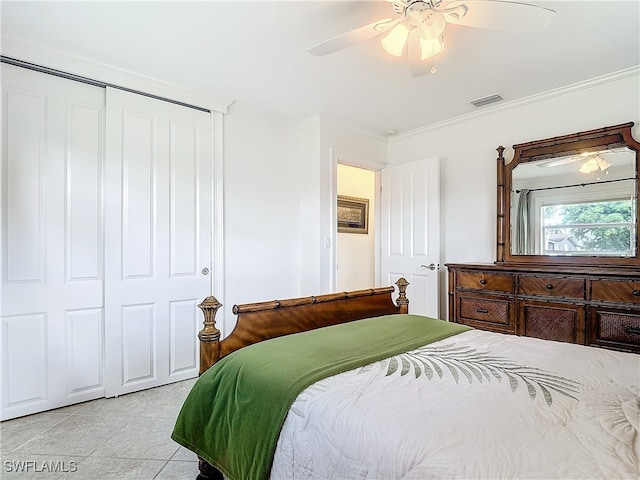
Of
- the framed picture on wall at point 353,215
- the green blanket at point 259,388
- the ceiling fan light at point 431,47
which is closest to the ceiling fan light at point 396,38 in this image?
the ceiling fan light at point 431,47

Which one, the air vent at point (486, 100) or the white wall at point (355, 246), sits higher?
the air vent at point (486, 100)

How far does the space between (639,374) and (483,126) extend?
2.79 metres

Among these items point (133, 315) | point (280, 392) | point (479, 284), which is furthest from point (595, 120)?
point (133, 315)

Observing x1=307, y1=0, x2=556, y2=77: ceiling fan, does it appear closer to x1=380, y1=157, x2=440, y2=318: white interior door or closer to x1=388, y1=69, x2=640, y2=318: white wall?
x1=388, y1=69, x2=640, y2=318: white wall

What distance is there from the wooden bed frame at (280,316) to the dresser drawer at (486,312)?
0.96m

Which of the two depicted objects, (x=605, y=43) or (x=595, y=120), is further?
(x=595, y=120)

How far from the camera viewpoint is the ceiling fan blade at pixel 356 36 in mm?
1786

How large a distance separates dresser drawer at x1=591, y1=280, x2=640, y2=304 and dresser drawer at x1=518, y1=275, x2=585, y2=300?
0.07 meters

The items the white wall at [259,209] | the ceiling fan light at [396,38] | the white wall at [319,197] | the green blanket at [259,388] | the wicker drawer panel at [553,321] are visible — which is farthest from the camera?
the white wall at [319,197]

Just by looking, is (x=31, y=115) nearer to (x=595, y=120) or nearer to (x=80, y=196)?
(x=80, y=196)

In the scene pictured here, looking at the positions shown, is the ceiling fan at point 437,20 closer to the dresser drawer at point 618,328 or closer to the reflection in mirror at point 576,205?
the reflection in mirror at point 576,205

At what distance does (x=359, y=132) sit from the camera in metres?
4.05

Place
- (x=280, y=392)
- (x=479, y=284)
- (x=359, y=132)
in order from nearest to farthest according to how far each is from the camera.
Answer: (x=280, y=392) < (x=479, y=284) < (x=359, y=132)

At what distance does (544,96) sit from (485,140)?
1.96 feet
